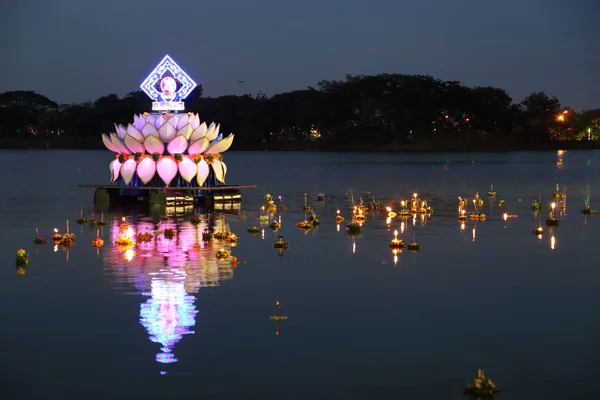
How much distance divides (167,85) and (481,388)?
27.9 m

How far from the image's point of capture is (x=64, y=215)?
36.3 m

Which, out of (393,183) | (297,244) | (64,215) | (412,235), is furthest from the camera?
(393,183)

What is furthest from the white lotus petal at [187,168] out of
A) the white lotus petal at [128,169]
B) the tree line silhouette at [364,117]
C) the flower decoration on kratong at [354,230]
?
the tree line silhouette at [364,117]

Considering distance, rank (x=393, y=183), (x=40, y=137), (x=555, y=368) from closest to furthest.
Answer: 1. (x=555, y=368)
2. (x=393, y=183)
3. (x=40, y=137)

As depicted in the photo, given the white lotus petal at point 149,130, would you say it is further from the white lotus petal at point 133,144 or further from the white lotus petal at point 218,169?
the white lotus petal at point 218,169

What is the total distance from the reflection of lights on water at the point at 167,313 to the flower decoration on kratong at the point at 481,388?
386 cm

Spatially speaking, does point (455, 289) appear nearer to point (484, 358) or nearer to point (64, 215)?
point (484, 358)

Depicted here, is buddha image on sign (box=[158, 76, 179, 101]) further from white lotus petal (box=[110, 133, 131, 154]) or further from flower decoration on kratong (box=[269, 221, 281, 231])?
flower decoration on kratong (box=[269, 221, 281, 231])

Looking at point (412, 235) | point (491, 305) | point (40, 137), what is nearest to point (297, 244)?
point (412, 235)

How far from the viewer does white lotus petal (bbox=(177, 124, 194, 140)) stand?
36.6m

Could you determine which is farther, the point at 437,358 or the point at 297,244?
the point at 297,244

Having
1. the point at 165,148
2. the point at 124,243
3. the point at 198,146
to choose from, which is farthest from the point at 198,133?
the point at 124,243

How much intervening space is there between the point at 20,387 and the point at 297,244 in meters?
14.5

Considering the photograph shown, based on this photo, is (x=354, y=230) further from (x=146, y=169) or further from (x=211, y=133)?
(x=146, y=169)
